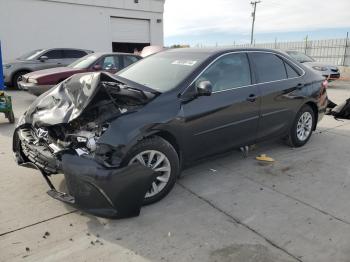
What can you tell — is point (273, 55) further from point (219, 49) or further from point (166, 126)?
point (166, 126)

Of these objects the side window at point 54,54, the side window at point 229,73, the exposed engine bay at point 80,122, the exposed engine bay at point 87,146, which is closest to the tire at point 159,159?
the exposed engine bay at point 87,146

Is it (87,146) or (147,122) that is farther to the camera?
(147,122)

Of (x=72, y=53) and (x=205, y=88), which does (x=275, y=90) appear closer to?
(x=205, y=88)

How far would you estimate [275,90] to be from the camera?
4.84 m

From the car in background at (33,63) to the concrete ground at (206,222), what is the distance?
8.60 m

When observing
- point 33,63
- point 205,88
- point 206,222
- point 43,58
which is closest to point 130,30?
point 43,58

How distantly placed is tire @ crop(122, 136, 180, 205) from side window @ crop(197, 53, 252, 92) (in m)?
0.99

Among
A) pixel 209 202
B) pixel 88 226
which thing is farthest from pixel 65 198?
pixel 209 202

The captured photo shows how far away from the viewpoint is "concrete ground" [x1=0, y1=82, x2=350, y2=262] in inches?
111

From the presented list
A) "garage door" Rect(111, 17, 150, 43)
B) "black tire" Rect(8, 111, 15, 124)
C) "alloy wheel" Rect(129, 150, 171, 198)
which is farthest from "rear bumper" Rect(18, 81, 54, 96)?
"garage door" Rect(111, 17, 150, 43)

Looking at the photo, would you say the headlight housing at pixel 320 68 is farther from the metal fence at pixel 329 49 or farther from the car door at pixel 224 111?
the car door at pixel 224 111

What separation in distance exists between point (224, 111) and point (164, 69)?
953 millimetres

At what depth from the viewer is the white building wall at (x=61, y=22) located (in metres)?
16.9

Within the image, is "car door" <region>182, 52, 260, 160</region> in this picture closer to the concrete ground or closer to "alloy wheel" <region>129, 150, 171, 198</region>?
"alloy wheel" <region>129, 150, 171, 198</region>
